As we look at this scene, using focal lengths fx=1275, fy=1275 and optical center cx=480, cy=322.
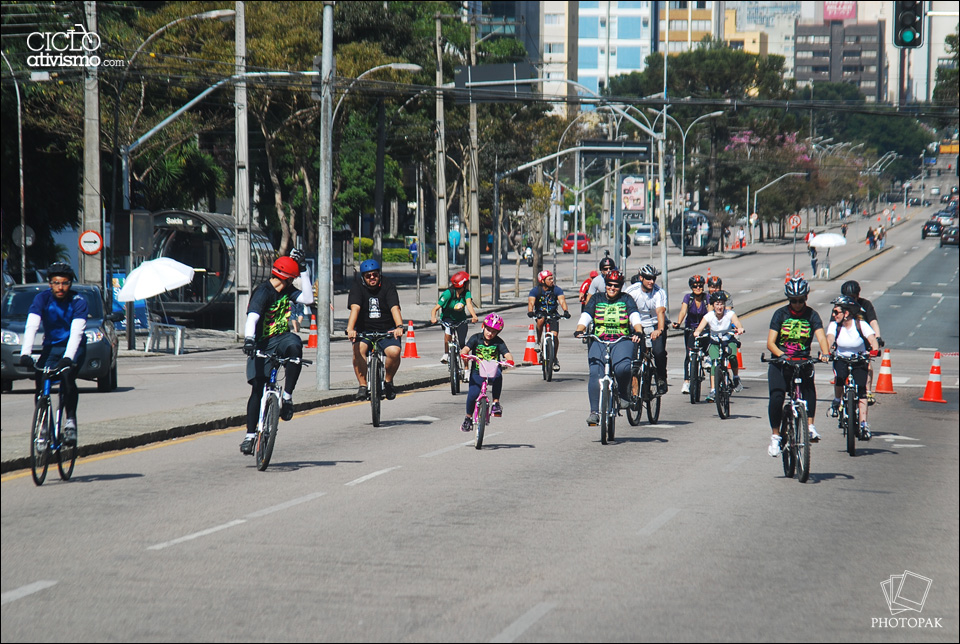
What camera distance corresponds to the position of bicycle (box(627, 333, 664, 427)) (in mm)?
15238

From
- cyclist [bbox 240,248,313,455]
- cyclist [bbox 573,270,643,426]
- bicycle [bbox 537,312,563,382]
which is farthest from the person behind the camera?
bicycle [bbox 537,312,563,382]

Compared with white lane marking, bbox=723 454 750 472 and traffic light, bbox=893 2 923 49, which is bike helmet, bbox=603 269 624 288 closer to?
white lane marking, bbox=723 454 750 472

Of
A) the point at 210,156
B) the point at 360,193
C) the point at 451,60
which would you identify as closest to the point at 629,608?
the point at 210,156

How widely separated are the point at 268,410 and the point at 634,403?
578cm

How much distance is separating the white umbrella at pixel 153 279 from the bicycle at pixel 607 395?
17.2 m

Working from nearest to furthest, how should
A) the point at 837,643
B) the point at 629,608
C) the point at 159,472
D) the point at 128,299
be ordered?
the point at 837,643
the point at 629,608
the point at 159,472
the point at 128,299

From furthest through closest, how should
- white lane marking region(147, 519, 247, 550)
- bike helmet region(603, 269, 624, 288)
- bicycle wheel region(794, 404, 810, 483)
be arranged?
bike helmet region(603, 269, 624, 288), bicycle wheel region(794, 404, 810, 483), white lane marking region(147, 519, 247, 550)

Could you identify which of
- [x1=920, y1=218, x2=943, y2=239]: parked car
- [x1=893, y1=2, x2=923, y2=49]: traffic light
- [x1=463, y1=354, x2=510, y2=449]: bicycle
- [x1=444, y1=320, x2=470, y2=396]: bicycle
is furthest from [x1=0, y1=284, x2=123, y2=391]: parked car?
[x1=920, y1=218, x2=943, y2=239]: parked car

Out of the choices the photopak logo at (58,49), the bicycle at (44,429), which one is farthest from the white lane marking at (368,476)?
the photopak logo at (58,49)

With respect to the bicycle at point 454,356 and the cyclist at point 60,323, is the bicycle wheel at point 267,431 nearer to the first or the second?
the cyclist at point 60,323

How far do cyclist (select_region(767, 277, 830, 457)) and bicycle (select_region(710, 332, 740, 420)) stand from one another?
5.13m

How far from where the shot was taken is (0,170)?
3881cm

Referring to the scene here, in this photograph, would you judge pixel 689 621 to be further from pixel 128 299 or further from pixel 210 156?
pixel 210 156

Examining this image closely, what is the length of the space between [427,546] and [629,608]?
5.84 ft
